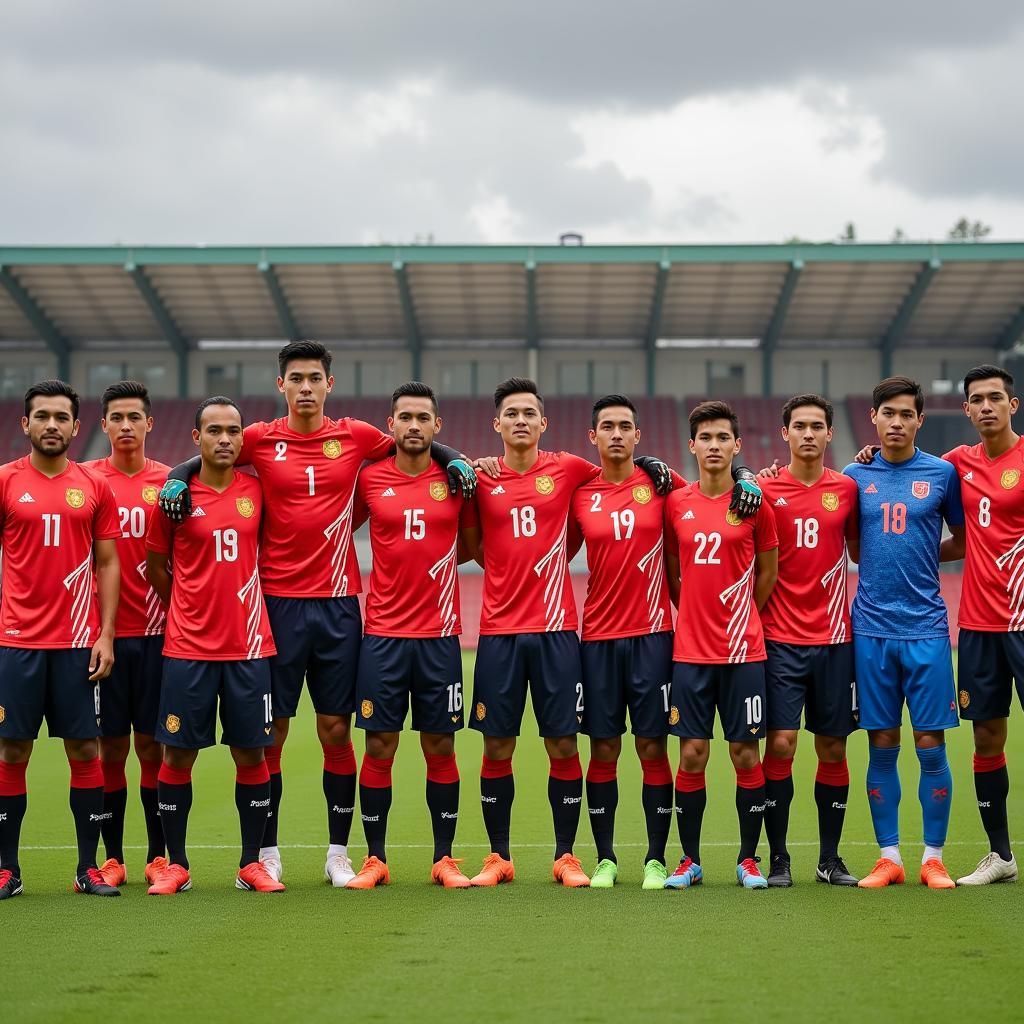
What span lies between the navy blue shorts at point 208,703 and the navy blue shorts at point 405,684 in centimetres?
49

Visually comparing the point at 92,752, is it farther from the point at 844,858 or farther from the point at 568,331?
the point at 568,331

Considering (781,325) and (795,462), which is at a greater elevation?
(781,325)

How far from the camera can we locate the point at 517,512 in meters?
6.11

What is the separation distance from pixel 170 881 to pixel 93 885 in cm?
36

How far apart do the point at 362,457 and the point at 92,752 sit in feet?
6.28

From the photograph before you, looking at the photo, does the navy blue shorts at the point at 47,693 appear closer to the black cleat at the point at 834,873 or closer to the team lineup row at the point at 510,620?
the team lineup row at the point at 510,620

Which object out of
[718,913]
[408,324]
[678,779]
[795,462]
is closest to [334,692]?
[678,779]

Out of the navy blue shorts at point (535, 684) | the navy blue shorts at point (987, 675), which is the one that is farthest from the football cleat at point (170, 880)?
the navy blue shorts at point (987, 675)

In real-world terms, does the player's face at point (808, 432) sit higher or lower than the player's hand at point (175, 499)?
higher

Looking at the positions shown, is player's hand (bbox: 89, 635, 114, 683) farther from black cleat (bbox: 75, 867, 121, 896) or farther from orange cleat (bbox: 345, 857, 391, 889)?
orange cleat (bbox: 345, 857, 391, 889)

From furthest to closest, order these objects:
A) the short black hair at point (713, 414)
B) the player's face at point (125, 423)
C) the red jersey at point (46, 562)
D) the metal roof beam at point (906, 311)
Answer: the metal roof beam at point (906, 311), the player's face at point (125, 423), the short black hair at point (713, 414), the red jersey at point (46, 562)

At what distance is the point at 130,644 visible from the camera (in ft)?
20.2

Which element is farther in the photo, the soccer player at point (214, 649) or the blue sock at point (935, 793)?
the blue sock at point (935, 793)

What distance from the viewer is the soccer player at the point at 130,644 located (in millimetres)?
6148
